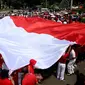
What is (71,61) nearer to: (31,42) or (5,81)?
(31,42)

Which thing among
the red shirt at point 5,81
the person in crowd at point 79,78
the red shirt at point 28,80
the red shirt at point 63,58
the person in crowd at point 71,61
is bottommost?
the person in crowd at point 79,78

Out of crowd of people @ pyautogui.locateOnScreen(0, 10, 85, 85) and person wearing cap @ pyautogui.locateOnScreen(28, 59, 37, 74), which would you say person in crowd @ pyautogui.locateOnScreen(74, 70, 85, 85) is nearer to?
crowd of people @ pyautogui.locateOnScreen(0, 10, 85, 85)

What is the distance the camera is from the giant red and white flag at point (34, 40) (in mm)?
9156

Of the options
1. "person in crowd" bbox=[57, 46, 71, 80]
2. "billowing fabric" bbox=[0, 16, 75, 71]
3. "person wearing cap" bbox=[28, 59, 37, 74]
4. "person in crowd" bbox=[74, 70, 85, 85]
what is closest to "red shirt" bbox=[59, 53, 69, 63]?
"person in crowd" bbox=[57, 46, 71, 80]

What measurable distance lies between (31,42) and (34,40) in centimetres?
24

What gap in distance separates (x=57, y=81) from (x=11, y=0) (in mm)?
63196

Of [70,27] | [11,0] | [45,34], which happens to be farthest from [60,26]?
[11,0]

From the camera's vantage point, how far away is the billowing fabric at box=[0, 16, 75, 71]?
910 cm

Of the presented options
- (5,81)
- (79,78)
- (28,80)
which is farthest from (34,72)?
(5,81)

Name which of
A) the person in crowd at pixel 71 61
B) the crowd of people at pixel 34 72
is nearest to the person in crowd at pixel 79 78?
the crowd of people at pixel 34 72

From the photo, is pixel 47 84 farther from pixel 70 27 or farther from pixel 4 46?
pixel 70 27

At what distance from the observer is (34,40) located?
33.6 ft

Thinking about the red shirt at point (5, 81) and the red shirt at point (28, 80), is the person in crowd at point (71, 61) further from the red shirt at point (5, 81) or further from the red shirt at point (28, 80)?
the red shirt at point (5, 81)

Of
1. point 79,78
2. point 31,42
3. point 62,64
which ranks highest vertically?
point 31,42
